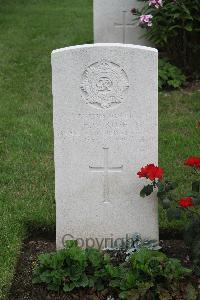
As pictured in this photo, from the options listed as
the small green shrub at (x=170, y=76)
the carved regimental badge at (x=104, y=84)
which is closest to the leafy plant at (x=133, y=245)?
the carved regimental badge at (x=104, y=84)

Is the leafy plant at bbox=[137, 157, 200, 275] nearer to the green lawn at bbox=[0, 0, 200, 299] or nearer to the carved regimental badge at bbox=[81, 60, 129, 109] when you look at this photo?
the carved regimental badge at bbox=[81, 60, 129, 109]

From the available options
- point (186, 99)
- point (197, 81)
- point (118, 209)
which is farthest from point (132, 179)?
point (197, 81)

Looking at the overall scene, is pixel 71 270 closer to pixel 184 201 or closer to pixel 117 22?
pixel 184 201

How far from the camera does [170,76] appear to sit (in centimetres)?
884

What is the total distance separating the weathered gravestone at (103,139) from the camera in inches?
164

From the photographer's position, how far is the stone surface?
9602 millimetres

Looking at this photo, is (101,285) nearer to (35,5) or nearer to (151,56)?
(151,56)

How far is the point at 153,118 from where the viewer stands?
13.9 feet

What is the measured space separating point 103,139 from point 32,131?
9.52 feet

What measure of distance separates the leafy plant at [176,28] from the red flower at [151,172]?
185 inches

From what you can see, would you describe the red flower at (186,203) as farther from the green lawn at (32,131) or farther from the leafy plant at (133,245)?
the green lawn at (32,131)

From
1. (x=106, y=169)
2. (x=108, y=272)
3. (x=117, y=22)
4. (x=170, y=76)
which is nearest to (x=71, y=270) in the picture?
(x=108, y=272)

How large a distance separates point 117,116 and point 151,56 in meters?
0.43

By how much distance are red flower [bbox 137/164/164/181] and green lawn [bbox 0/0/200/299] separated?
93 centimetres
